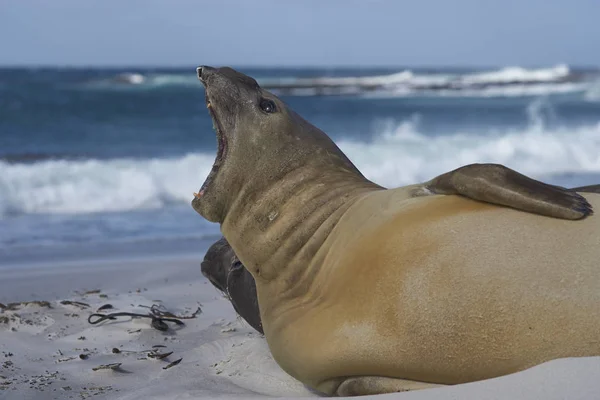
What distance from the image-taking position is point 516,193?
11.0 feet

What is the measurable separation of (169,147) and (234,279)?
1519 cm

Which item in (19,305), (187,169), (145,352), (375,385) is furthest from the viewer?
(187,169)

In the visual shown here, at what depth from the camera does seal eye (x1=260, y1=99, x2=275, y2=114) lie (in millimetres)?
4246

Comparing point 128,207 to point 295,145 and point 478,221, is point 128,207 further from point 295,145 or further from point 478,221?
point 478,221

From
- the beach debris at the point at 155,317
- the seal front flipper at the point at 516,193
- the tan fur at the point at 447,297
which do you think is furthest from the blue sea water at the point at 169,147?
the seal front flipper at the point at 516,193

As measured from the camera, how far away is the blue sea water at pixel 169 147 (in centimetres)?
937

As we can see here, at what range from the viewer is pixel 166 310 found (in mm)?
5527

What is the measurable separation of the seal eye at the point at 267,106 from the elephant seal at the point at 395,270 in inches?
3.0

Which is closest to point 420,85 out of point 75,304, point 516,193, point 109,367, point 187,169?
point 187,169

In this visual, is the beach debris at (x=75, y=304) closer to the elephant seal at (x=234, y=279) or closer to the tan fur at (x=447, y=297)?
the elephant seal at (x=234, y=279)

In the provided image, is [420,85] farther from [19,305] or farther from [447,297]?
[447,297]

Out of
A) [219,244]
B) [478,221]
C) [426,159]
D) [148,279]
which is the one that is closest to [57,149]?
[426,159]

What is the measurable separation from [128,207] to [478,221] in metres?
8.04

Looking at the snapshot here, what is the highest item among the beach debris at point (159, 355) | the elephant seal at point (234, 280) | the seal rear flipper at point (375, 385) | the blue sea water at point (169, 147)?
the seal rear flipper at point (375, 385)
